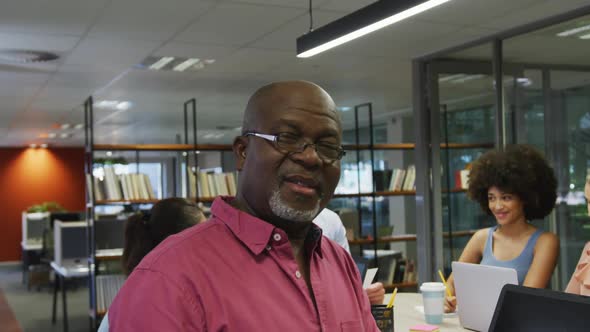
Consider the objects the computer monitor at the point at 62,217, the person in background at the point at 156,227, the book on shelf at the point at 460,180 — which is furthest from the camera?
the computer monitor at the point at 62,217

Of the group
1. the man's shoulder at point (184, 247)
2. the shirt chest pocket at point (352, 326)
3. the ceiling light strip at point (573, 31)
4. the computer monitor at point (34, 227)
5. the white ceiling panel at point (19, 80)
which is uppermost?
the white ceiling panel at point (19, 80)

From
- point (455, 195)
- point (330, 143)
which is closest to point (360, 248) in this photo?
point (455, 195)

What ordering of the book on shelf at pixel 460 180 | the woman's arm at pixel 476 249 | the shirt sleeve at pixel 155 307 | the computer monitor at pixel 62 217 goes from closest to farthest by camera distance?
the shirt sleeve at pixel 155 307 → the woman's arm at pixel 476 249 → the book on shelf at pixel 460 180 → the computer monitor at pixel 62 217

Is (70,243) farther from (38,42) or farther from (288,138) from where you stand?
(288,138)

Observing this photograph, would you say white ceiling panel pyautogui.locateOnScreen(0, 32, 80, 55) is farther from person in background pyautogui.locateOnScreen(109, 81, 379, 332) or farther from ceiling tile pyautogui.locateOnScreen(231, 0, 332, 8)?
person in background pyautogui.locateOnScreen(109, 81, 379, 332)

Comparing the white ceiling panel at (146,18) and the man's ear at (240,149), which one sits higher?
the white ceiling panel at (146,18)

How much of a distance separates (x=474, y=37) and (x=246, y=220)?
4494 mm

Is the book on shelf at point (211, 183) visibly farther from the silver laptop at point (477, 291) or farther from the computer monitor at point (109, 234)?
the silver laptop at point (477, 291)

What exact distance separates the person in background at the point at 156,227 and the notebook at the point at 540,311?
3.71 ft

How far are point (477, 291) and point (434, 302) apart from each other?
0.84 feet

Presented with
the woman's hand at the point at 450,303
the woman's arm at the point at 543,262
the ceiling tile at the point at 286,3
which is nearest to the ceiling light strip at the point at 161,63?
the ceiling tile at the point at 286,3

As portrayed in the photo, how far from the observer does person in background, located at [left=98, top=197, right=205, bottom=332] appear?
237 cm

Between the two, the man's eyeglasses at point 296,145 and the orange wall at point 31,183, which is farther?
the orange wall at point 31,183

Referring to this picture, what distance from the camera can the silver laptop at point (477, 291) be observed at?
94.5 inches
